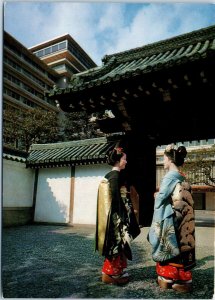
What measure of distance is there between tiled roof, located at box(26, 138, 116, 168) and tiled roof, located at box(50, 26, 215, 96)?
8.67 feet

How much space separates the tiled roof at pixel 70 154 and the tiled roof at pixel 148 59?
8.67ft

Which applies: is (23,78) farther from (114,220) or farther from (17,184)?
(114,220)

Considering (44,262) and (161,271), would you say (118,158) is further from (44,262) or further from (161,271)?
(44,262)

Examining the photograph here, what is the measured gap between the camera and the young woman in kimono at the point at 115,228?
11.6 feet

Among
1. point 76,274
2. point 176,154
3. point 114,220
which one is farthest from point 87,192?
point 176,154

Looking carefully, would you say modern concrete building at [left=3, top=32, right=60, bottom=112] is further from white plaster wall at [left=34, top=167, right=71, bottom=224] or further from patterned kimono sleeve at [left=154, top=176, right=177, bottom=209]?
patterned kimono sleeve at [left=154, top=176, right=177, bottom=209]

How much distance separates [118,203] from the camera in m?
3.66

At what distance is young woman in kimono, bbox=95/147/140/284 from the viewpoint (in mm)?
3545

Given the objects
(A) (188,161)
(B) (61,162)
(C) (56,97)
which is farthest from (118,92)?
(A) (188,161)

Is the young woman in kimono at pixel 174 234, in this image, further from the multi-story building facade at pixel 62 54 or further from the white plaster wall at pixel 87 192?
the multi-story building facade at pixel 62 54

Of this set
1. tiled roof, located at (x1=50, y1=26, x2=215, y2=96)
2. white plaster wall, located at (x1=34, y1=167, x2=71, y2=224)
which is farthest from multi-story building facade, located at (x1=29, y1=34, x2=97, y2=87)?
tiled roof, located at (x1=50, y1=26, x2=215, y2=96)

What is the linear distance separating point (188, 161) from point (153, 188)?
14524mm

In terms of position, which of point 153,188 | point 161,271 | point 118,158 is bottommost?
point 161,271

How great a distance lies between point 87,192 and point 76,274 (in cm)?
596
